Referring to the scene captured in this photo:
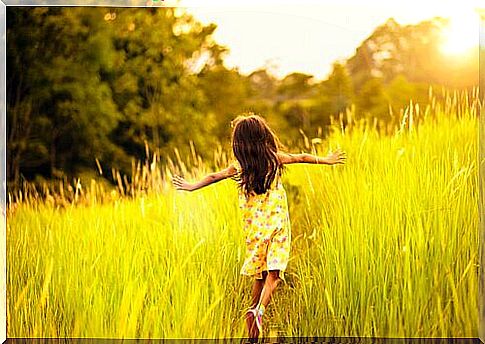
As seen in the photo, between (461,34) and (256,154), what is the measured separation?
175 cm

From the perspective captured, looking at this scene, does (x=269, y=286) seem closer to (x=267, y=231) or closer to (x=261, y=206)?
(x=267, y=231)

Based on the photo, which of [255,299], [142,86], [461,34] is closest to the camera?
[255,299]

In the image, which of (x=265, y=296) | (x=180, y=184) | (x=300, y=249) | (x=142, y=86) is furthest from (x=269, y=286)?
(x=142, y=86)

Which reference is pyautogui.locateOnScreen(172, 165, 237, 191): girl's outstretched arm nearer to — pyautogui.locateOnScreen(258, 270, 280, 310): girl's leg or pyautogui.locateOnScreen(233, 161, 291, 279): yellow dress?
pyautogui.locateOnScreen(233, 161, 291, 279): yellow dress

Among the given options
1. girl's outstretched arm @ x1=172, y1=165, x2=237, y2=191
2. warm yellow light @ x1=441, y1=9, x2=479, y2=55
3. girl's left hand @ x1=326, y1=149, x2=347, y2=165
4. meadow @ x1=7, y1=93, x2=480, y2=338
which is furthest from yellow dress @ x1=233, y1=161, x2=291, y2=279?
warm yellow light @ x1=441, y1=9, x2=479, y2=55

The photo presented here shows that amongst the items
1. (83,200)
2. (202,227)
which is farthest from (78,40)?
(202,227)

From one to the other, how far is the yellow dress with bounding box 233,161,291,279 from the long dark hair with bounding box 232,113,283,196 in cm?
7

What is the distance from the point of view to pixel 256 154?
7.34m

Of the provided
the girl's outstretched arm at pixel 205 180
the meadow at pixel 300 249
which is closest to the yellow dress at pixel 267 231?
the meadow at pixel 300 249

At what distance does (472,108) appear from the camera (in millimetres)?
7414

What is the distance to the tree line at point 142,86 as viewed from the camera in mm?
7504

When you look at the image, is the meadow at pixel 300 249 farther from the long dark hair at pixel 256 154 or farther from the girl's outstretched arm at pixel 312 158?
the long dark hair at pixel 256 154

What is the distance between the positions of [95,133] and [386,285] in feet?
7.94

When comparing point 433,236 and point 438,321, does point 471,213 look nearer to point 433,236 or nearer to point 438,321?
point 433,236
